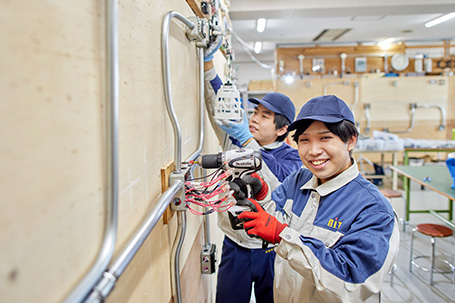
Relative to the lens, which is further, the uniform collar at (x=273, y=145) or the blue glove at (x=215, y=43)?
the uniform collar at (x=273, y=145)

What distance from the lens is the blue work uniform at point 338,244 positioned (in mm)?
929

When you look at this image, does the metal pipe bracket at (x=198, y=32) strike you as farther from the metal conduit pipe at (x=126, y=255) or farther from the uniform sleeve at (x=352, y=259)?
A: the uniform sleeve at (x=352, y=259)

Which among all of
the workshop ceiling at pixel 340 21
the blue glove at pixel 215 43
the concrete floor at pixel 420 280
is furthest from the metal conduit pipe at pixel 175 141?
the workshop ceiling at pixel 340 21

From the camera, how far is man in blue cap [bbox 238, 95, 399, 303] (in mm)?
933

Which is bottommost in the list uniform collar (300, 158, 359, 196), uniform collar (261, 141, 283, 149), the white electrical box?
uniform collar (300, 158, 359, 196)

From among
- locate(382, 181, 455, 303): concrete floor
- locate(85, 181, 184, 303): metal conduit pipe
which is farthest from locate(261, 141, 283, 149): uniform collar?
locate(382, 181, 455, 303): concrete floor

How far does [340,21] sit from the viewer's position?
6277 millimetres

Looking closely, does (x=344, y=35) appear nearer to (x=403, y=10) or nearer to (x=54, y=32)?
(x=403, y=10)

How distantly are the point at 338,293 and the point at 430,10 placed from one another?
225 inches

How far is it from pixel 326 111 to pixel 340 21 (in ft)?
19.8

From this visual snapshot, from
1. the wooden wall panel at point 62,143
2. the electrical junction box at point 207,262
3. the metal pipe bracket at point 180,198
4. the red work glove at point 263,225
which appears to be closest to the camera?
the wooden wall panel at point 62,143

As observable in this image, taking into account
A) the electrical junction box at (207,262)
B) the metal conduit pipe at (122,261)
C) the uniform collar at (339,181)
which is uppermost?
the uniform collar at (339,181)

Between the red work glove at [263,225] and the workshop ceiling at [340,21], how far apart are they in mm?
4376

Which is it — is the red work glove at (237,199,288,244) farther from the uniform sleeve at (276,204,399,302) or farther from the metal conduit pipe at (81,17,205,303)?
the metal conduit pipe at (81,17,205,303)
